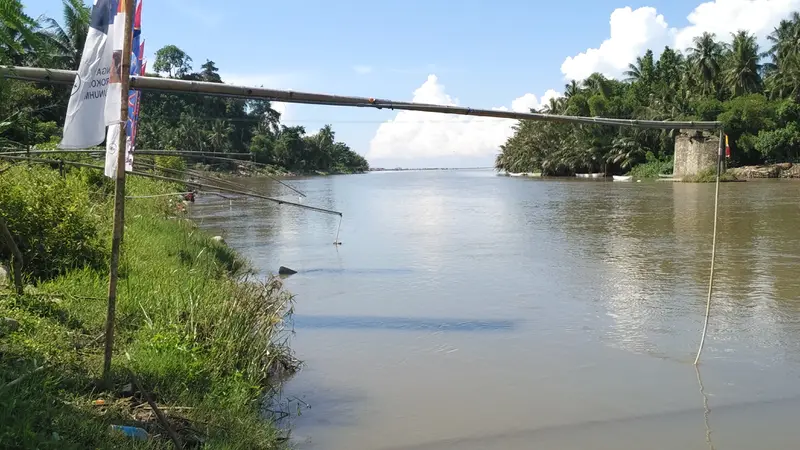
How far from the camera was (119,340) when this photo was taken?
5590 millimetres

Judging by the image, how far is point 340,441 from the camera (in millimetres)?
5469

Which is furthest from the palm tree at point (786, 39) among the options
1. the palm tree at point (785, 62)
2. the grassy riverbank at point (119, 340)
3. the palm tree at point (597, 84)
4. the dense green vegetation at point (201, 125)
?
the grassy riverbank at point (119, 340)

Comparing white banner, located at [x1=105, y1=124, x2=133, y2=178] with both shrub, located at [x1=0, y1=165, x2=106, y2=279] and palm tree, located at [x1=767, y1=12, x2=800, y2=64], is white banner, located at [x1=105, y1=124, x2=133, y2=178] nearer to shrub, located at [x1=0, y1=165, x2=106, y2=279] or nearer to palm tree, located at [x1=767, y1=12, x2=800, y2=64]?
shrub, located at [x1=0, y1=165, x2=106, y2=279]

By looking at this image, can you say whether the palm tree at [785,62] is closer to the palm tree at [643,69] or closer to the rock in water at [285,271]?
the palm tree at [643,69]

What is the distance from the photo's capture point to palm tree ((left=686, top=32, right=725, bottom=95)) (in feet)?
218

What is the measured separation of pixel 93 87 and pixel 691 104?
63.2 m

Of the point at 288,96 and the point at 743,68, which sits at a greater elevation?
the point at 743,68

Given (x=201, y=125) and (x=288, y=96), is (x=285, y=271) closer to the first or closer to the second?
(x=288, y=96)

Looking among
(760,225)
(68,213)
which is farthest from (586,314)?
(760,225)

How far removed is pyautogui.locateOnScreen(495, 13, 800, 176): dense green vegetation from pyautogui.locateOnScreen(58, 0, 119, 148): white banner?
58232mm

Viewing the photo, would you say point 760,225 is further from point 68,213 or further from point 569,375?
point 68,213

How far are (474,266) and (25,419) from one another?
11150mm

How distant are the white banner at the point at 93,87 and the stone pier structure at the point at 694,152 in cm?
5318

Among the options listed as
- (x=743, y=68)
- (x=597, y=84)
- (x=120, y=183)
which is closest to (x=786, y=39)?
(x=743, y=68)
